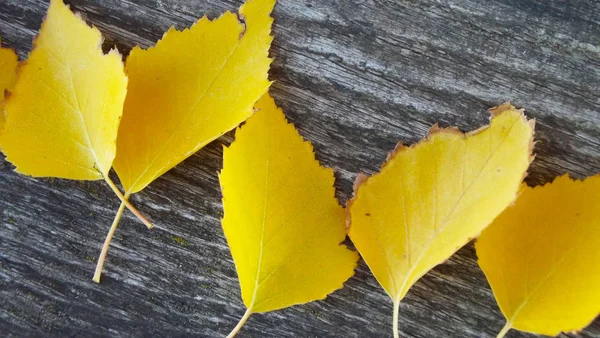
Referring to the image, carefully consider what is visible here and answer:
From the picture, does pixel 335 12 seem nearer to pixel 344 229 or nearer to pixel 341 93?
pixel 341 93

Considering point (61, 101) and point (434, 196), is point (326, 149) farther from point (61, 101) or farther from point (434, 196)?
point (61, 101)

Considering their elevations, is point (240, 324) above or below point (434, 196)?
below

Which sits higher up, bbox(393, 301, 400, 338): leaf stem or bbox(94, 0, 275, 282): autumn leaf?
bbox(94, 0, 275, 282): autumn leaf

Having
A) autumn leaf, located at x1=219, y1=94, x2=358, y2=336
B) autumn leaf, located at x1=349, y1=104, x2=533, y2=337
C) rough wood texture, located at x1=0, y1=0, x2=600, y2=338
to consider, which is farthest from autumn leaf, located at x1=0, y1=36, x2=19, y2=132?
autumn leaf, located at x1=349, y1=104, x2=533, y2=337

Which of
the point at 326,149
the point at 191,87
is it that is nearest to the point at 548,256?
the point at 326,149

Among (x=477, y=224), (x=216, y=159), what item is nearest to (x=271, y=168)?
(x=216, y=159)

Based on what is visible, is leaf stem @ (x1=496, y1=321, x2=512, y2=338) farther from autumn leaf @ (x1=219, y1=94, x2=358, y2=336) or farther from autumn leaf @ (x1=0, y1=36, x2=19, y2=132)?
autumn leaf @ (x1=0, y1=36, x2=19, y2=132)

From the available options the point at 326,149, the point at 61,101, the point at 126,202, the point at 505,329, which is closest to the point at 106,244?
the point at 126,202
